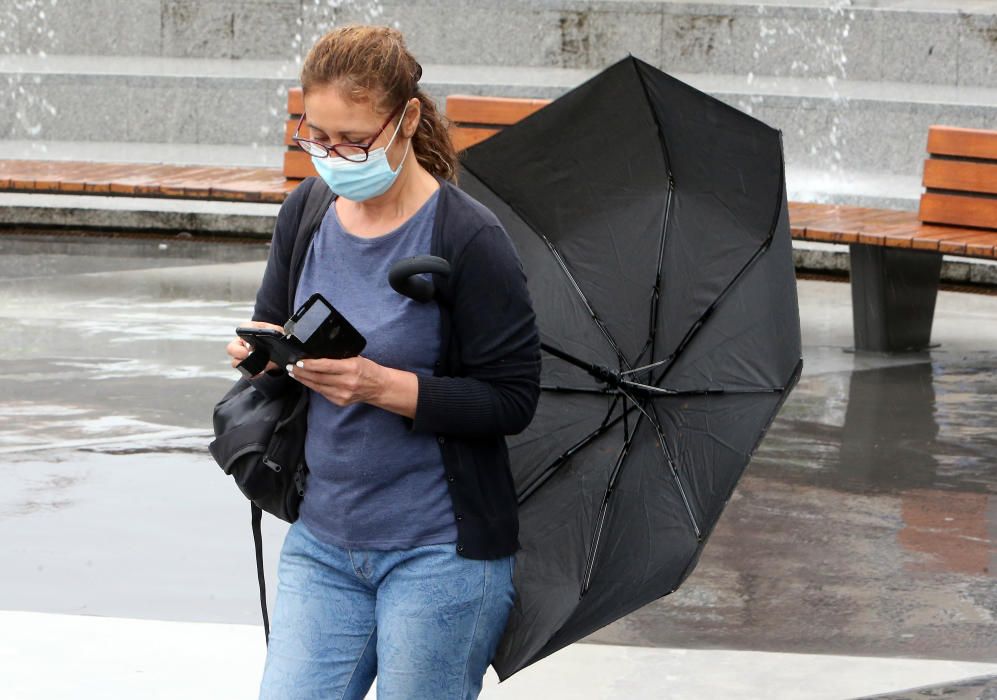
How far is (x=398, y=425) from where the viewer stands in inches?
101

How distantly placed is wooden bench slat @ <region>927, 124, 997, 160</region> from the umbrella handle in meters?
6.62

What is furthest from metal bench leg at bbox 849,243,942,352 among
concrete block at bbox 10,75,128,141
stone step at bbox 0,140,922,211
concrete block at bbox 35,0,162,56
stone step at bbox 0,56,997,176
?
concrete block at bbox 35,0,162,56

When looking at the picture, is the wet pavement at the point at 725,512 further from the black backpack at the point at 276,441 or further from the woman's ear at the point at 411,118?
the woman's ear at the point at 411,118

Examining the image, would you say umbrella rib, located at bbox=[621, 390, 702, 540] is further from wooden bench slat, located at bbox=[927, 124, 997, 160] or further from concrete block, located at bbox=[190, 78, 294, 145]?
concrete block, located at bbox=[190, 78, 294, 145]

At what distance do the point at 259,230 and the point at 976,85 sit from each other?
6.00 m

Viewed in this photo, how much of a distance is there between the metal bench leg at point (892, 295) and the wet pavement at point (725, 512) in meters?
0.13

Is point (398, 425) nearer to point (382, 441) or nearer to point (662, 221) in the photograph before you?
point (382, 441)

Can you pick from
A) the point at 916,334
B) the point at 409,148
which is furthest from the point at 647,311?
the point at 916,334

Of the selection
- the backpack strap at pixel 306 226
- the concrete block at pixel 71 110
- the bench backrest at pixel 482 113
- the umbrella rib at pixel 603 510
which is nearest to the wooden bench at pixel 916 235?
the bench backrest at pixel 482 113

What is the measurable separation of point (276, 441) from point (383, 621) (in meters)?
0.34

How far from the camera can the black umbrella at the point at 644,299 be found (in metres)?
3.29

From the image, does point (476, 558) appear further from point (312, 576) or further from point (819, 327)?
point (819, 327)

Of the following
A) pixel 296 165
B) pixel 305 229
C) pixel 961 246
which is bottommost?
pixel 961 246

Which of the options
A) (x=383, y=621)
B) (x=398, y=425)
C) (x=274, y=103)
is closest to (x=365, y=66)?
(x=398, y=425)
